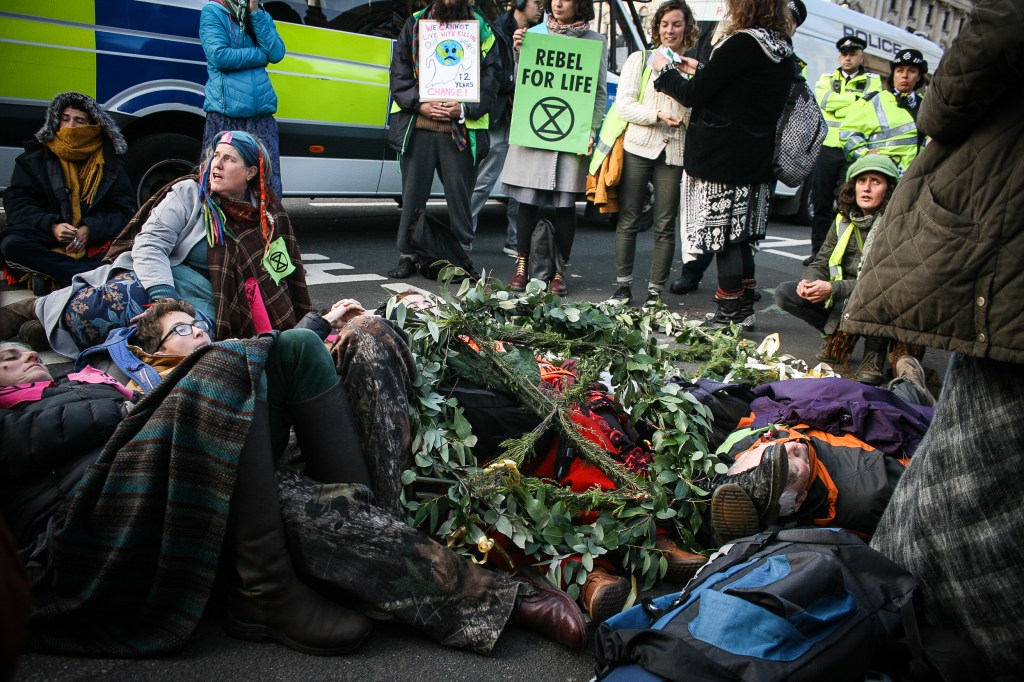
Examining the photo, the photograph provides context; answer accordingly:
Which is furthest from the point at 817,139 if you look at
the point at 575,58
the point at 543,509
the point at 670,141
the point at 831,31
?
the point at 831,31

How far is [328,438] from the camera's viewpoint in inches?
103

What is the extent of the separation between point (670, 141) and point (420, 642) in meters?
4.68

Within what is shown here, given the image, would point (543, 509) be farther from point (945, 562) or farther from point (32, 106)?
point (32, 106)

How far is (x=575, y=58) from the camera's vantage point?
6355mm

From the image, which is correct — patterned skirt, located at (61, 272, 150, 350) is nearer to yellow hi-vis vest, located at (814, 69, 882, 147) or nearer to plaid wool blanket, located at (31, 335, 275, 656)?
plaid wool blanket, located at (31, 335, 275, 656)

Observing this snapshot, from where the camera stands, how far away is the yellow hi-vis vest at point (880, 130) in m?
8.08

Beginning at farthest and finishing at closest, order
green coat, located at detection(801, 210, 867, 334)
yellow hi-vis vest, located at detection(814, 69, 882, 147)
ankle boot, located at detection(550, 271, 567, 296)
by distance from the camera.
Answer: yellow hi-vis vest, located at detection(814, 69, 882, 147) → ankle boot, located at detection(550, 271, 567, 296) → green coat, located at detection(801, 210, 867, 334)

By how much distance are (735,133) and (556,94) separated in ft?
4.87

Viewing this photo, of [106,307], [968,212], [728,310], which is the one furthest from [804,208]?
[968,212]

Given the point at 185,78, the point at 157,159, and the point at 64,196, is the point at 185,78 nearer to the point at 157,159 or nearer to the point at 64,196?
the point at 157,159

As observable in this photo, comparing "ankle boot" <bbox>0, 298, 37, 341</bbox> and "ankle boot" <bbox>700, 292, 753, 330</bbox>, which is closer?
"ankle boot" <bbox>0, 298, 37, 341</bbox>

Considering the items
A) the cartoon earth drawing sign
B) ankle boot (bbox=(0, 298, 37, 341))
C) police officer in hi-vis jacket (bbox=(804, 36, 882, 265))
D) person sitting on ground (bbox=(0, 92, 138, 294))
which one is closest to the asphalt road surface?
person sitting on ground (bbox=(0, 92, 138, 294))

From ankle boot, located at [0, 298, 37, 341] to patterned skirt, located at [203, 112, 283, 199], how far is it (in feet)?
6.62

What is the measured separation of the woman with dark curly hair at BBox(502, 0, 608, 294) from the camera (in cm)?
632
